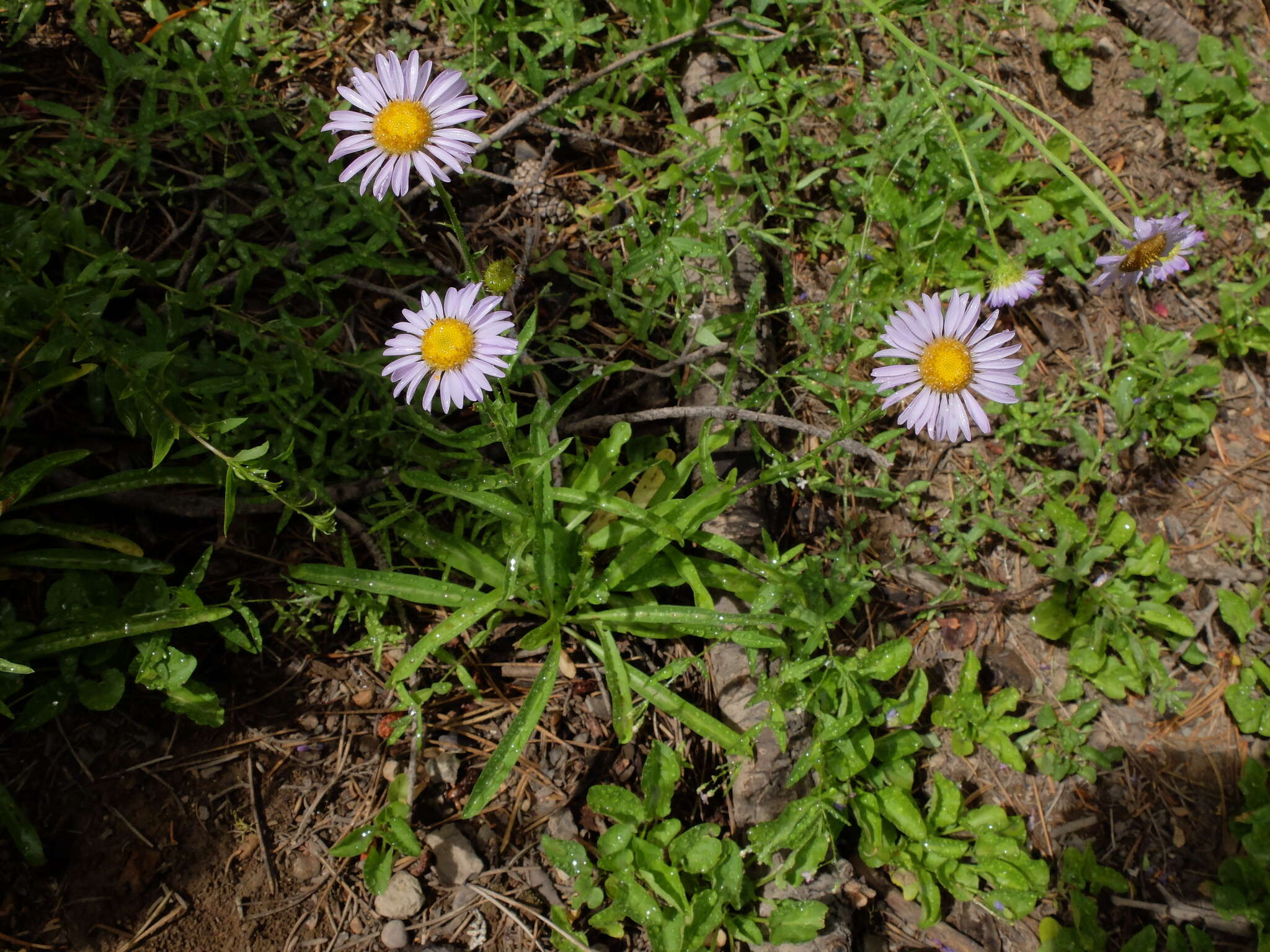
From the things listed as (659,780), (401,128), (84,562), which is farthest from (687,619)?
(84,562)

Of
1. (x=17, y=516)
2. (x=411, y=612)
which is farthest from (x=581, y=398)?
(x=17, y=516)

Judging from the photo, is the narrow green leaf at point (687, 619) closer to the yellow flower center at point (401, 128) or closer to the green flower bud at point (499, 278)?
the green flower bud at point (499, 278)

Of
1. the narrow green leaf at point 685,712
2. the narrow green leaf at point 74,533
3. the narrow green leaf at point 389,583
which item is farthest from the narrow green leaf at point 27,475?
the narrow green leaf at point 685,712

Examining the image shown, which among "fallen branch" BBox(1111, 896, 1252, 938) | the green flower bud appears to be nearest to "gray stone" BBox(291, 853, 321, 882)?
the green flower bud

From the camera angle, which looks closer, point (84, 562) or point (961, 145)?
point (84, 562)

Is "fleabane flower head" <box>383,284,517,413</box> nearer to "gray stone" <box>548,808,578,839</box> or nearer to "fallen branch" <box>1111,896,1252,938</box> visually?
"gray stone" <box>548,808,578,839</box>

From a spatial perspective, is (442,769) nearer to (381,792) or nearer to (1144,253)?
(381,792)

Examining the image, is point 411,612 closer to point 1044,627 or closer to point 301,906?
point 301,906
